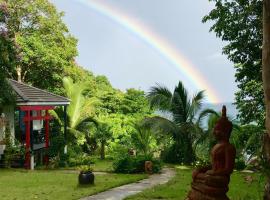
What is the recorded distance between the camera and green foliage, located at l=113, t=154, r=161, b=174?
60.7ft

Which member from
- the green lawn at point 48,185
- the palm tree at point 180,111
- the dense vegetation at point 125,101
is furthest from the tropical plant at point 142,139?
the green lawn at point 48,185

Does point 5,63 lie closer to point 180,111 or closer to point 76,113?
point 76,113

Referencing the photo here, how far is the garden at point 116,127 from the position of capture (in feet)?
44.5

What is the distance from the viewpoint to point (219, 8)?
17.2 meters

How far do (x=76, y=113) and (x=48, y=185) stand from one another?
1169cm

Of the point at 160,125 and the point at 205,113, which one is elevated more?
the point at 205,113

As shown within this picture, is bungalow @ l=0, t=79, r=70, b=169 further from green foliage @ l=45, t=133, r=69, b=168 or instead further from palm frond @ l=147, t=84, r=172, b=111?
palm frond @ l=147, t=84, r=172, b=111

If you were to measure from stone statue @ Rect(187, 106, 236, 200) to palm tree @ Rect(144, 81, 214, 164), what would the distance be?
47.5 ft

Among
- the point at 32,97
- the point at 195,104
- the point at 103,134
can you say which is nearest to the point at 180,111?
the point at 195,104

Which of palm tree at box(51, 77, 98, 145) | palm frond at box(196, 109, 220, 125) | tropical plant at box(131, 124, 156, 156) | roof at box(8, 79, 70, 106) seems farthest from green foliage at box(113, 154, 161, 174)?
palm tree at box(51, 77, 98, 145)

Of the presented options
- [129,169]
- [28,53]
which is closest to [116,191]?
[129,169]

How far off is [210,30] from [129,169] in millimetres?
6515

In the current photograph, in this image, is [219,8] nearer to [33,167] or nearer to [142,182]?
[142,182]

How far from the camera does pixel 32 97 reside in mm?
22266
